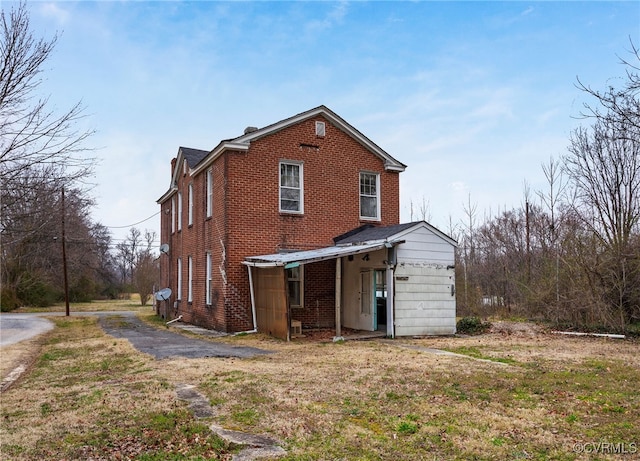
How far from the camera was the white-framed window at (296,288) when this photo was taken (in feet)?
57.6

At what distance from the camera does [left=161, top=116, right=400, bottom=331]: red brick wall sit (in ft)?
55.4

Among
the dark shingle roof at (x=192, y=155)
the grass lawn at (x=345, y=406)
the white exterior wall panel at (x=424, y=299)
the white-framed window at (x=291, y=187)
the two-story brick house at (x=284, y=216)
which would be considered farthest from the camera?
the dark shingle roof at (x=192, y=155)

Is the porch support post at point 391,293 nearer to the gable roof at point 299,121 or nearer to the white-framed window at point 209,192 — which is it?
the gable roof at point 299,121

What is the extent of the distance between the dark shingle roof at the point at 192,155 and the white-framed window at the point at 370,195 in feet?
22.1

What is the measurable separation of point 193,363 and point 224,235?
682 cm

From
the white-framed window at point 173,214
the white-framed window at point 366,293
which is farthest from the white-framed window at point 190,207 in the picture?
the white-framed window at point 366,293

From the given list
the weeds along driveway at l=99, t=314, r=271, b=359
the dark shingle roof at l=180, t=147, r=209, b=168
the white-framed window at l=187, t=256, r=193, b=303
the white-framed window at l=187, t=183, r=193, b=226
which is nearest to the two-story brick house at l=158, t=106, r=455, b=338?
the white-framed window at l=187, t=256, r=193, b=303

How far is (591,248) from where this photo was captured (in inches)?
663

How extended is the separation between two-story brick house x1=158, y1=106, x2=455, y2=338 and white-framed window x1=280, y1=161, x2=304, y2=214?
0.03 meters

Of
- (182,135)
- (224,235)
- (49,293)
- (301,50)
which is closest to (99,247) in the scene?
(49,293)

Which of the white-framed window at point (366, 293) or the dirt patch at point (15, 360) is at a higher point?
the white-framed window at point (366, 293)

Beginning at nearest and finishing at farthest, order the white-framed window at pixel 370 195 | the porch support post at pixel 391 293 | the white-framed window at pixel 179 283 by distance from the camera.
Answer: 1. the porch support post at pixel 391 293
2. the white-framed window at pixel 370 195
3. the white-framed window at pixel 179 283

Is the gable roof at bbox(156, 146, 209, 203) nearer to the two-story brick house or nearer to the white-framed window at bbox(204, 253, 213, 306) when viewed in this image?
the two-story brick house

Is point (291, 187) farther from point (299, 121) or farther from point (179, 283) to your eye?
point (179, 283)
